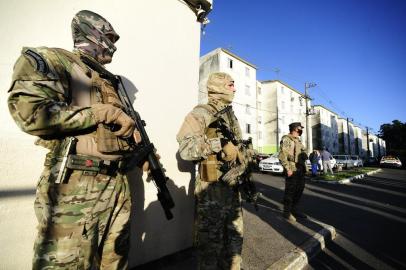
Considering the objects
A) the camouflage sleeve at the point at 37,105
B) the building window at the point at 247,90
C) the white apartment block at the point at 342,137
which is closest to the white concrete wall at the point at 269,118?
the building window at the point at 247,90

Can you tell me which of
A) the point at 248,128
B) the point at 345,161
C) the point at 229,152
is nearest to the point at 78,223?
the point at 229,152

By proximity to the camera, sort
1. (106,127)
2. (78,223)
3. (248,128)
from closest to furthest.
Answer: (78,223) → (106,127) → (248,128)

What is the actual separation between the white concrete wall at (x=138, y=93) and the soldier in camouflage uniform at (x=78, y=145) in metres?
0.43

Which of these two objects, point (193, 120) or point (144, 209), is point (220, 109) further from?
point (144, 209)

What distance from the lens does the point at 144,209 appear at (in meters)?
2.38

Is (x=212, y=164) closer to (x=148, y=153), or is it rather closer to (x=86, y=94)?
(x=148, y=153)

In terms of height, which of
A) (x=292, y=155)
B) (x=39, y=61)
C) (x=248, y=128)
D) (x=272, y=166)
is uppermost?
(x=248, y=128)

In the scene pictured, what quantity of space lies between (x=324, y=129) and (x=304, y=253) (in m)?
52.0

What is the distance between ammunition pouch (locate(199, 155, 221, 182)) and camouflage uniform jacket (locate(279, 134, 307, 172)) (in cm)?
299

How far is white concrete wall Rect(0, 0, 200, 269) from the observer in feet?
5.29

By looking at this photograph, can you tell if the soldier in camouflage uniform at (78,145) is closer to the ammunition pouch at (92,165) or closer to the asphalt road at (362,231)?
the ammunition pouch at (92,165)

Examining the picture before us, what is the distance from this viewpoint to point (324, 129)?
160 ft

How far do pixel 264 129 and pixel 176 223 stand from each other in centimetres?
3577

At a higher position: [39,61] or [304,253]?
[39,61]
